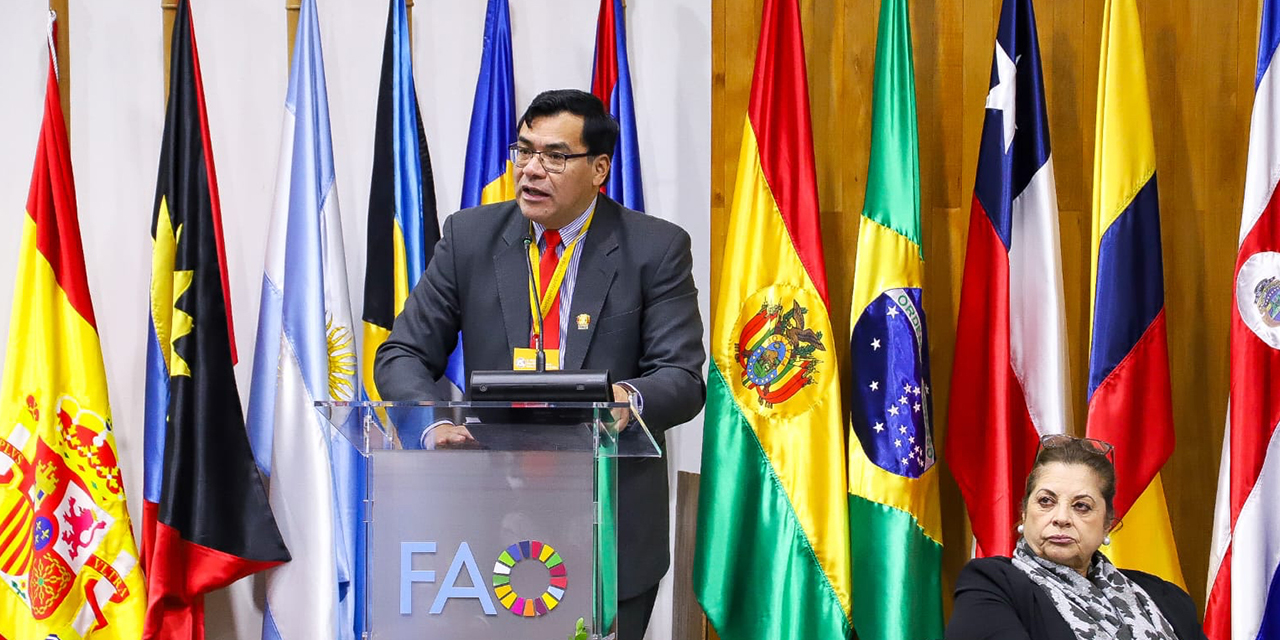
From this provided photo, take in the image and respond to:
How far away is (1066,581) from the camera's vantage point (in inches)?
91.2

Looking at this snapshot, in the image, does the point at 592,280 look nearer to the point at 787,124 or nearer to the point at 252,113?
the point at 787,124

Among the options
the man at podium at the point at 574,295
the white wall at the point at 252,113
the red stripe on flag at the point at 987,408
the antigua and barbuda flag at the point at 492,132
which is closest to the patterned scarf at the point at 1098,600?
the man at podium at the point at 574,295

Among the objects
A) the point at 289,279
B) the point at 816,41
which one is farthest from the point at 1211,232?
the point at 289,279

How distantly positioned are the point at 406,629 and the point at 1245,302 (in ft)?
7.87

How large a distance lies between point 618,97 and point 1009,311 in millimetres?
1191

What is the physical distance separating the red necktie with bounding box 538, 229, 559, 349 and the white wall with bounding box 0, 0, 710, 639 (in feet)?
4.05

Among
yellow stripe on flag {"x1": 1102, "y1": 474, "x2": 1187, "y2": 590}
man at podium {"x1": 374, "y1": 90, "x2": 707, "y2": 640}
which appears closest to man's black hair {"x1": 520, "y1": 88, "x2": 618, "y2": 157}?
man at podium {"x1": 374, "y1": 90, "x2": 707, "y2": 640}

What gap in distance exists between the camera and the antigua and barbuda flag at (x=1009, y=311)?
328 cm

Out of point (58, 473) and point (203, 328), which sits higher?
point (203, 328)

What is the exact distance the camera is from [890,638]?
3.23 m

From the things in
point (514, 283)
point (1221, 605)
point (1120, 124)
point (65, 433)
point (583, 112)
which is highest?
point (1120, 124)

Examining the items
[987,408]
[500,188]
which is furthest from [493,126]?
[987,408]

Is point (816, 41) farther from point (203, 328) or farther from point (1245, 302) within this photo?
point (203, 328)

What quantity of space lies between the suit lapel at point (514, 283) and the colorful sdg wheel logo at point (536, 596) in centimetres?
73
